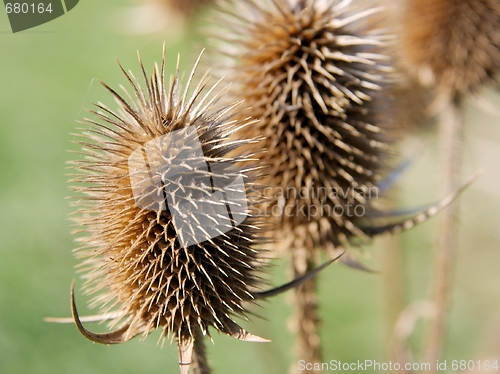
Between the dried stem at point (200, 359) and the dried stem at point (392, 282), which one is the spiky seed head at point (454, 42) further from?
the dried stem at point (200, 359)

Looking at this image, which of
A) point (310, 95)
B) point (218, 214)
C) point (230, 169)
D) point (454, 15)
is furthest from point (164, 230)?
point (454, 15)

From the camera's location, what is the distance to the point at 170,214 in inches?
68.5

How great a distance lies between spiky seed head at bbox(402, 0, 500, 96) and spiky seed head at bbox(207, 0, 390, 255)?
1.00 metres

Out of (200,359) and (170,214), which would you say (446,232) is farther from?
(170,214)

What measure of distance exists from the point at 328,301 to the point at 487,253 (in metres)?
2.17

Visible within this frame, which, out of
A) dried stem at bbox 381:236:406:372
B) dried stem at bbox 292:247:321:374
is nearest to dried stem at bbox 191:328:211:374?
dried stem at bbox 292:247:321:374

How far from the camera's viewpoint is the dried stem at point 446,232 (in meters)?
3.06

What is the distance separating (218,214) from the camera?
178 centimetres

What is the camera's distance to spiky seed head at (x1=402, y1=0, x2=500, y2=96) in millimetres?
3199

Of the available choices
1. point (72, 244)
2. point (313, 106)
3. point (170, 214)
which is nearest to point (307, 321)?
point (313, 106)

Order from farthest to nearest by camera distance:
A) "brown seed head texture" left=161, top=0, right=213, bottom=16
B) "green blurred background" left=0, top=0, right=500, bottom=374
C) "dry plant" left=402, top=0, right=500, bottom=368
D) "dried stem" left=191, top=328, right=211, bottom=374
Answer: "brown seed head texture" left=161, top=0, right=213, bottom=16 → "green blurred background" left=0, top=0, right=500, bottom=374 → "dry plant" left=402, top=0, right=500, bottom=368 → "dried stem" left=191, top=328, right=211, bottom=374

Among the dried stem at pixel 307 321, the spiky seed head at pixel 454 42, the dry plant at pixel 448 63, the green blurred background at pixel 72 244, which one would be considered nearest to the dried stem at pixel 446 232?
the dry plant at pixel 448 63

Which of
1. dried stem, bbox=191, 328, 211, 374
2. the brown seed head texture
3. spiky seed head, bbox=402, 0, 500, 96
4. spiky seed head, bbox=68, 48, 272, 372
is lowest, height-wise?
dried stem, bbox=191, 328, 211, 374

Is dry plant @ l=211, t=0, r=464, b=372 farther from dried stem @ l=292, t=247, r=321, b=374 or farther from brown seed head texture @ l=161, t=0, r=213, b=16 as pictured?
brown seed head texture @ l=161, t=0, r=213, b=16
